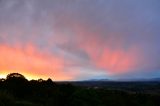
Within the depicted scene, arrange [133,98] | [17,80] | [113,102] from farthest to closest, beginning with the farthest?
[133,98] < [113,102] < [17,80]

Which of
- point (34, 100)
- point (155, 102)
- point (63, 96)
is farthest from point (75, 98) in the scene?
point (155, 102)

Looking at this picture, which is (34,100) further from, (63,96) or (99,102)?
(99,102)

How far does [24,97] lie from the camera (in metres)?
53.6

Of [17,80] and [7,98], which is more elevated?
[17,80]

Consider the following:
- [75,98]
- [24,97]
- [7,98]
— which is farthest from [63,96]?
[7,98]

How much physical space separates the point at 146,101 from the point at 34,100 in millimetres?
26729

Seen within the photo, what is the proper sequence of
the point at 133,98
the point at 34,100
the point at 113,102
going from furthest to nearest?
the point at 133,98 < the point at 113,102 < the point at 34,100

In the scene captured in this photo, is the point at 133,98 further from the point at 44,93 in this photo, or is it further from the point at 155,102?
the point at 44,93

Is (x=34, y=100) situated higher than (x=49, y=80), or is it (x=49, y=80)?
(x=49, y=80)

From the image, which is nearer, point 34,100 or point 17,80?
point 34,100

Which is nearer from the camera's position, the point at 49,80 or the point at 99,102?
the point at 99,102

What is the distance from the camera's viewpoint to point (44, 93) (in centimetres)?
5566

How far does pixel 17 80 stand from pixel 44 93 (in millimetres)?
4037

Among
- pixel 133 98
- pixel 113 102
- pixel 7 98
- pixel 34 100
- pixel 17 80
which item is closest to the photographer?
pixel 7 98
